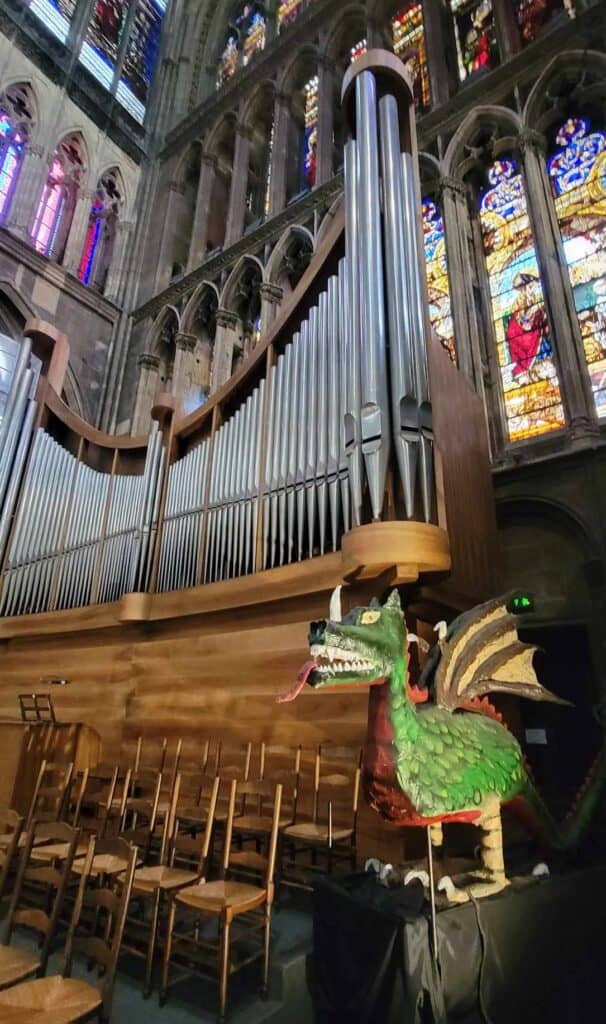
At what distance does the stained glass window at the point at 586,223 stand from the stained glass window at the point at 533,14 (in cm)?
220

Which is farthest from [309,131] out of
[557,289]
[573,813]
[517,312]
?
[573,813]

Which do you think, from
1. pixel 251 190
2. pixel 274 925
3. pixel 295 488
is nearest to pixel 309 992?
pixel 274 925

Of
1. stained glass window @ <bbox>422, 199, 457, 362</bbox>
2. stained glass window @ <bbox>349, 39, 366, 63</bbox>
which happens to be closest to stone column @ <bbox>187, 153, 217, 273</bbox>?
stained glass window @ <bbox>349, 39, 366, 63</bbox>

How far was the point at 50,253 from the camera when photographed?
11.5m

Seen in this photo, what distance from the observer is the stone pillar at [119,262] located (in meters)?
12.4

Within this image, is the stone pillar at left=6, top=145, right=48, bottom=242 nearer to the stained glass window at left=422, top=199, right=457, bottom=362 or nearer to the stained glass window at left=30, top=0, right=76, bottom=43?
the stained glass window at left=30, top=0, right=76, bottom=43

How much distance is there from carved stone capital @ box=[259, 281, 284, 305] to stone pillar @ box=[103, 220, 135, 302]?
4.21 metres

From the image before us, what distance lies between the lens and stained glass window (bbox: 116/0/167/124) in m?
14.2

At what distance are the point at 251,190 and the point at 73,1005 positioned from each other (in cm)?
1431

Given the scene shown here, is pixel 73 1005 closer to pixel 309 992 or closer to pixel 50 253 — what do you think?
pixel 309 992

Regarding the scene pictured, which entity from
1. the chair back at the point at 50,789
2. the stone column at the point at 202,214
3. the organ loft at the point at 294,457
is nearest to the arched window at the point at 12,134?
the organ loft at the point at 294,457

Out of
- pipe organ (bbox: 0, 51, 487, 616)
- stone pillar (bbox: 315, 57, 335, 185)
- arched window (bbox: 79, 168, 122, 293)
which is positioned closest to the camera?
pipe organ (bbox: 0, 51, 487, 616)

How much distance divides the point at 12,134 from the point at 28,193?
149 cm

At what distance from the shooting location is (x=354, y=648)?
180 centimetres
